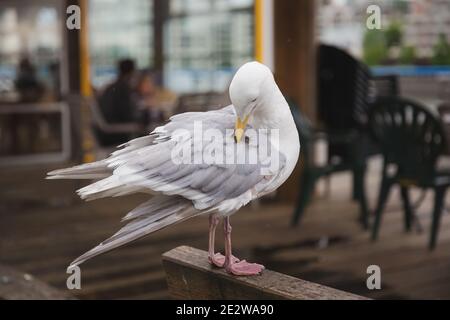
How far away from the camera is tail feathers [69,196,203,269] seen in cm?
117

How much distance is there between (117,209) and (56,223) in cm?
319

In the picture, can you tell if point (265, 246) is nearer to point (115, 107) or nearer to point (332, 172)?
point (115, 107)

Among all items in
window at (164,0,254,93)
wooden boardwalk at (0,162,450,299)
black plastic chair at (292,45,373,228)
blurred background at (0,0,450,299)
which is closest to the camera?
wooden boardwalk at (0,162,450,299)

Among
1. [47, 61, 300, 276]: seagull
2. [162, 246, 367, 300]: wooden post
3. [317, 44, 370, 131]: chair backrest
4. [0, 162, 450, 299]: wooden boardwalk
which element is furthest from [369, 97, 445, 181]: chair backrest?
[47, 61, 300, 276]: seagull

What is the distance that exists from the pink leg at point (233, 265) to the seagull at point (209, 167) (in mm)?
64

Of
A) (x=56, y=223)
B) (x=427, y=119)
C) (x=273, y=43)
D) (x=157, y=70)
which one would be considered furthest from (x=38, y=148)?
(x=273, y=43)

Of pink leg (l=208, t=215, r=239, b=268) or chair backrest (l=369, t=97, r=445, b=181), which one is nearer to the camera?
pink leg (l=208, t=215, r=239, b=268)

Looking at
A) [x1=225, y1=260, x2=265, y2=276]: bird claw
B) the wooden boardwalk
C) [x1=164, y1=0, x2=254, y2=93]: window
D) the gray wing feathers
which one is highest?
[x1=164, y1=0, x2=254, y2=93]: window

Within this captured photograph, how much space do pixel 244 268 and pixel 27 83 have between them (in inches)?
259

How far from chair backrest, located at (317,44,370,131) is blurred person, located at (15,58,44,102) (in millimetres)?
3632

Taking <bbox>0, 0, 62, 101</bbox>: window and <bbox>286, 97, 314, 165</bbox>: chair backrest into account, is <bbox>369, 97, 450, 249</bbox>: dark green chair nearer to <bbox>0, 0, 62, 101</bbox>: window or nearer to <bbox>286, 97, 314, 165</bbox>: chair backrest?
<bbox>286, 97, 314, 165</bbox>: chair backrest

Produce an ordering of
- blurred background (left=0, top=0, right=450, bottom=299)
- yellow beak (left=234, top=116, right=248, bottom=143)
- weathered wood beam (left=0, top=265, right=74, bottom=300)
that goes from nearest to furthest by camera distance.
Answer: yellow beak (left=234, top=116, right=248, bottom=143)
blurred background (left=0, top=0, right=450, bottom=299)
weathered wood beam (left=0, top=265, right=74, bottom=300)

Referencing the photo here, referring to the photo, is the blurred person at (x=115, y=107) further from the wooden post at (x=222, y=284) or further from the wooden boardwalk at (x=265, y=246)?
the wooden post at (x=222, y=284)

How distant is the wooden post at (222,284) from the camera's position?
1207 millimetres
